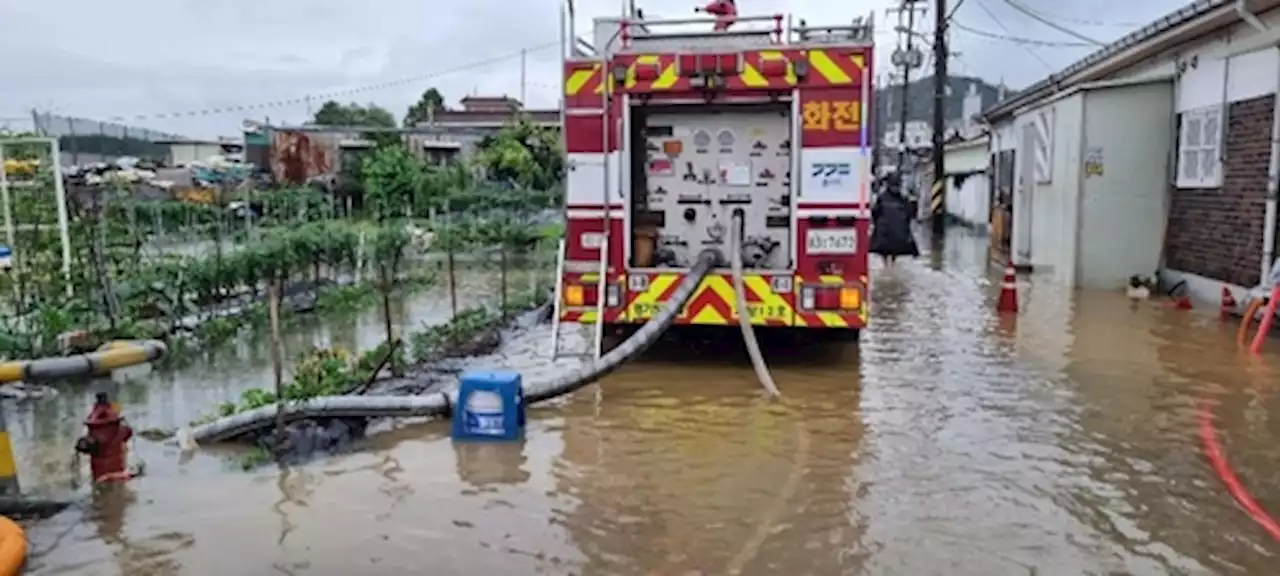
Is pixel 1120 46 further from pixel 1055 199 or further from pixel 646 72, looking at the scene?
pixel 646 72

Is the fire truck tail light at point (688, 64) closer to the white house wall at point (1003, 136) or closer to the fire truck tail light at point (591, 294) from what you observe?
the fire truck tail light at point (591, 294)

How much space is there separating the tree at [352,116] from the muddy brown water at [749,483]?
212 ft

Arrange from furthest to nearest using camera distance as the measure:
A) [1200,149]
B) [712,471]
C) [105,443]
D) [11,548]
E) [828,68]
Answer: [1200,149], [828,68], [712,471], [105,443], [11,548]

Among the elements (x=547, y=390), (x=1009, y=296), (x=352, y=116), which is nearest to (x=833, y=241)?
(x=547, y=390)

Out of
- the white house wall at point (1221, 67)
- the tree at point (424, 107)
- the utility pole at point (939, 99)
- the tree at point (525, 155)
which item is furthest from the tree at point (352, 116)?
the white house wall at point (1221, 67)

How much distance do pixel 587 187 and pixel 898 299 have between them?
6993 mm

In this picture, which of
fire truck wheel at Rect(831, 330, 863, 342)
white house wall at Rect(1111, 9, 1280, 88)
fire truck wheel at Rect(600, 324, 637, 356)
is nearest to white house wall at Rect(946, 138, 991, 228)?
white house wall at Rect(1111, 9, 1280, 88)

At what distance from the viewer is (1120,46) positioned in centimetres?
1564

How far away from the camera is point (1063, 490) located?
5.96 metres

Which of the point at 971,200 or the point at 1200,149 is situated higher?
the point at 1200,149

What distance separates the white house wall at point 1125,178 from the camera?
14.6 metres

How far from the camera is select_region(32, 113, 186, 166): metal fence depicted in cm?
2636

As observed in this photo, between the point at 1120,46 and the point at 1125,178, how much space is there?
2217mm

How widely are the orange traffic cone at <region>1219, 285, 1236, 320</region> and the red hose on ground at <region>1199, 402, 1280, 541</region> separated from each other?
486 centimetres
